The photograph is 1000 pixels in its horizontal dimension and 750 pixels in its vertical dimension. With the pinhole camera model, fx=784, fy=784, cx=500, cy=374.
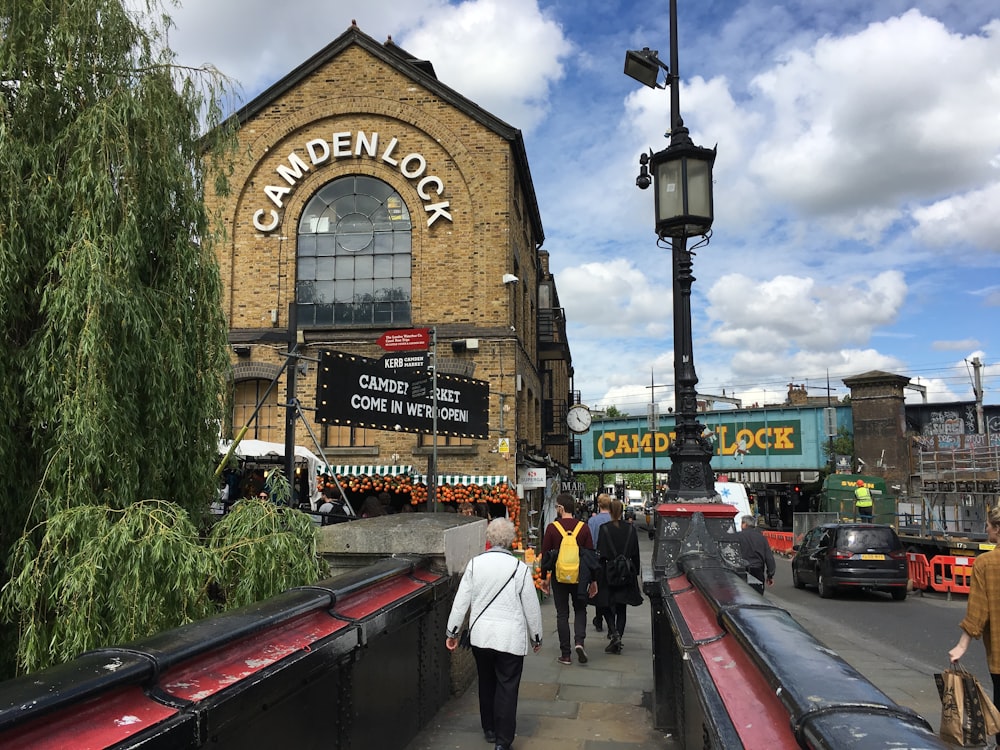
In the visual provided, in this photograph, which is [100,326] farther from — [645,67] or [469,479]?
[469,479]

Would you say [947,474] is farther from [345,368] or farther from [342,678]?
[342,678]

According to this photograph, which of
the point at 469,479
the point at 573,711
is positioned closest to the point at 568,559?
the point at 573,711

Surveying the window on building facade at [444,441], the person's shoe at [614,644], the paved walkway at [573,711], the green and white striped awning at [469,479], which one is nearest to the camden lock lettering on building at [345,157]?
the window on building facade at [444,441]

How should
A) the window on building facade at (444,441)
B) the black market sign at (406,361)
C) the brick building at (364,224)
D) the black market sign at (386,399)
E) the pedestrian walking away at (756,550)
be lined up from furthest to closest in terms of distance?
the brick building at (364,224) < the window on building facade at (444,441) < the black market sign at (406,361) < the black market sign at (386,399) < the pedestrian walking away at (756,550)

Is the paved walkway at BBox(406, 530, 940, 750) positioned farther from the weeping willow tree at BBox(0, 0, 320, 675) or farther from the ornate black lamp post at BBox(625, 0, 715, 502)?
the weeping willow tree at BBox(0, 0, 320, 675)

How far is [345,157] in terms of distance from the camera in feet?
69.4

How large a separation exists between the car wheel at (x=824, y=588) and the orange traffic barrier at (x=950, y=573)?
2.32 metres

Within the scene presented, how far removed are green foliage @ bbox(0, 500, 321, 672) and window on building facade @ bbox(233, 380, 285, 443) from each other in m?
15.6

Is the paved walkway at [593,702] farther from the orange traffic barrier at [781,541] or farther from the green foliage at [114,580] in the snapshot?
the orange traffic barrier at [781,541]

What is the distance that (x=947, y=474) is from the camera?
28.3 m

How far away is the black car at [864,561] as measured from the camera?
15.6 m

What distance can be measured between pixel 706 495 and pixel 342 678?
156 inches

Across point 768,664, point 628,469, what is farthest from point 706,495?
point 628,469

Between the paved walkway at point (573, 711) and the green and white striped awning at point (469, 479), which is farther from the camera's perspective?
the green and white striped awning at point (469, 479)
